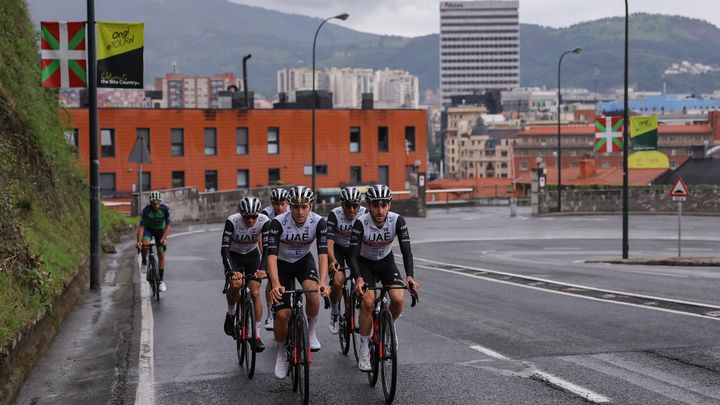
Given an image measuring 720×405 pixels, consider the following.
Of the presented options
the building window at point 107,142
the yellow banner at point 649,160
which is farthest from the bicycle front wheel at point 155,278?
the yellow banner at point 649,160

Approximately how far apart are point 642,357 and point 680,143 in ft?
591

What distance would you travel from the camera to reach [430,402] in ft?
29.2

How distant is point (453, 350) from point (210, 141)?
6294cm

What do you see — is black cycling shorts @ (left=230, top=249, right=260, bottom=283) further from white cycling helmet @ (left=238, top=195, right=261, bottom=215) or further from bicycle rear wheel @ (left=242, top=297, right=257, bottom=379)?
bicycle rear wheel @ (left=242, top=297, right=257, bottom=379)

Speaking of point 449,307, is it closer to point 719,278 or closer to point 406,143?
point 719,278

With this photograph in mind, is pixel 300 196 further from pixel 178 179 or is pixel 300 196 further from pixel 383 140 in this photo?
pixel 383 140

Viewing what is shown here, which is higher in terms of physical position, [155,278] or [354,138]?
[354,138]

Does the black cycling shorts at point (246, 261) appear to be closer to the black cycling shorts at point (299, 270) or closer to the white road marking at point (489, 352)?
the black cycling shorts at point (299, 270)

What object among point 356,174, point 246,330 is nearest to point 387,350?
point 246,330

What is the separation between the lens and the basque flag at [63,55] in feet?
60.8

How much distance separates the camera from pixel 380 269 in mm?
10148

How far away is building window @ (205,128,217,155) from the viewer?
73.0 metres

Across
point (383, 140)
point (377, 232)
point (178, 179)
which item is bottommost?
point (178, 179)

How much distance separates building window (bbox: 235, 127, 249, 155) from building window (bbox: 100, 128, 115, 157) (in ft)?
29.0
